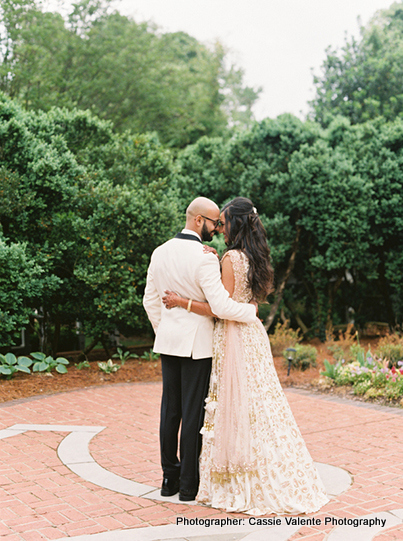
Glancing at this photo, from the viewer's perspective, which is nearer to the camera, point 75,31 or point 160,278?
point 160,278

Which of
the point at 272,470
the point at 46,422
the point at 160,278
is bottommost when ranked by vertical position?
the point at 46,422

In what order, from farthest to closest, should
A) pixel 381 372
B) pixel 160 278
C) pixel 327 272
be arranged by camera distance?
pixel 327 272, pixel 381 372, pixel 160 278

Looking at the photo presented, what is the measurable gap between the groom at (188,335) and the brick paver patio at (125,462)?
340 millimetres

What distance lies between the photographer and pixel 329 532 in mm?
3285

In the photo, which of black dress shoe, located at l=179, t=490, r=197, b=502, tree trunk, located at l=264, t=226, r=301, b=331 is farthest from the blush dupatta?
tree trunk, located at l=264, t=226, r=301, b=331

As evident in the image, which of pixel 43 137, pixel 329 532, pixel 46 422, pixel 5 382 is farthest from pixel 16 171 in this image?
pixel 329 532

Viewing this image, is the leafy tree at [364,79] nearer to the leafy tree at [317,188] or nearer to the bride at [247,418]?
the leafy tree at [317,188]

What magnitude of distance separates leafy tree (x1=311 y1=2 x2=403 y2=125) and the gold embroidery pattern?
15730 millimetres

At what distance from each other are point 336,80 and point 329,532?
753 inches

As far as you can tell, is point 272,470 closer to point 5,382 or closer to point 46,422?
point 46,422

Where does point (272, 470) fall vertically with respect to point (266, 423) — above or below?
below

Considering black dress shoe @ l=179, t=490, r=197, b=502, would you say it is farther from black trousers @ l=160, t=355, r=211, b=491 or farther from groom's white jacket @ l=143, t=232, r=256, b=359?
groom's white jacket @ l=143, t=232, r=256, b=359

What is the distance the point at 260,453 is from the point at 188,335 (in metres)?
0.93

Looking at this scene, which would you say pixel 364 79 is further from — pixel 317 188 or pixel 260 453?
pixel 260 453
